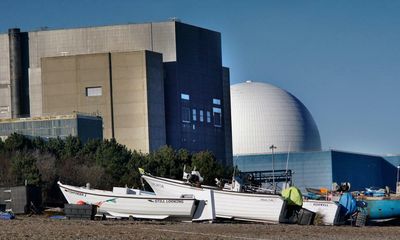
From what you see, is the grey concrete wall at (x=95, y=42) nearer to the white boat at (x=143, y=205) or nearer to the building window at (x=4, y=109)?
the building window at (x=4, y=109)

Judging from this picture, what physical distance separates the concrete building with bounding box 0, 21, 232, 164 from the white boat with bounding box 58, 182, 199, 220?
9543 centimetres

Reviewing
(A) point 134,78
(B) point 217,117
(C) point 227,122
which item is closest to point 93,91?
(A) point 134,78

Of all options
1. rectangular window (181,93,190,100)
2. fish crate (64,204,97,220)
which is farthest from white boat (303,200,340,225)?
rectangular window (181,93,190,100)

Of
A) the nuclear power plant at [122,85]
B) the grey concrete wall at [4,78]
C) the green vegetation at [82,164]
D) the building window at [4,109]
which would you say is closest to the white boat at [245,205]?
the green vegetation at [82,164]

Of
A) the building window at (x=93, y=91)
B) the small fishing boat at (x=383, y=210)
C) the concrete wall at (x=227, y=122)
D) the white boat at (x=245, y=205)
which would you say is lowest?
the small fishing boat at (x=383, y=210)

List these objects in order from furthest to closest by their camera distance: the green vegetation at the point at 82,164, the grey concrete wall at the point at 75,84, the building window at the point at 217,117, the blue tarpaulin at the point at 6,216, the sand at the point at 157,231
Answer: the building window at the point at 217,117, the grey concrete wall at the point at 75,84, the green vegetation at the point at 82,164, the blue tarpaulin at the point at 6,216, the sand at the point at 157,231

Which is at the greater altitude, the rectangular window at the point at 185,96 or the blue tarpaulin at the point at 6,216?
the rectangular window at the point at 185,96

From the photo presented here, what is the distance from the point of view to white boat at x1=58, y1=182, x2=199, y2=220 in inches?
2101

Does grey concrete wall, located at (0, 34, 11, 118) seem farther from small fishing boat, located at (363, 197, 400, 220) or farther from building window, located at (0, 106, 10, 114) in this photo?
small fishing boat, located at (363, 197, 400, 220)

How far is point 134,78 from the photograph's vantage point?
153 metres

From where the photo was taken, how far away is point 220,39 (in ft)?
563

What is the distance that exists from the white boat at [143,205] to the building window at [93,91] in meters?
99.0

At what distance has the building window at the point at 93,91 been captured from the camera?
154m

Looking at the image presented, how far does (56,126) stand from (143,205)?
91013 mm
